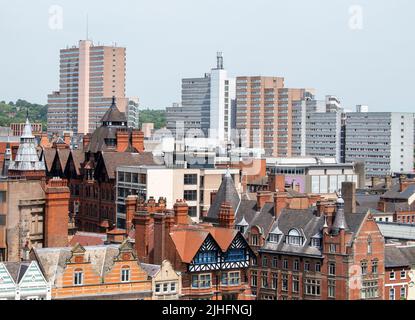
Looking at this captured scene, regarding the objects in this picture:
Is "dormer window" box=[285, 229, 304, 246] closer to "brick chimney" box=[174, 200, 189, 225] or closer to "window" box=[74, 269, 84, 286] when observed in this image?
"brick chimney" box=[174, 200, 189, 225]

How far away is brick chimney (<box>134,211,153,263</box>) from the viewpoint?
39.8m

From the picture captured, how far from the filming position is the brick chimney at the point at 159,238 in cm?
3891

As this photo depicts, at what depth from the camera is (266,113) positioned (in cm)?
14500

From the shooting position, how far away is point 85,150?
6969 centimetres

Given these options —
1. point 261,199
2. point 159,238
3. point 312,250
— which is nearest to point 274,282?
point 312,250

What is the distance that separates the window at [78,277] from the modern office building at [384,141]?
100301 millimetres

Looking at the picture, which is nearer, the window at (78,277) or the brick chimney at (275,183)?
the window at (78,277)

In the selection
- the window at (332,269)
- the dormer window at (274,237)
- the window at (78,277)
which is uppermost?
the dormer window at (274,237)

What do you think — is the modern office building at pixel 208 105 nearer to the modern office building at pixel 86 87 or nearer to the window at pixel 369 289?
the modern office building at pixel 86 87

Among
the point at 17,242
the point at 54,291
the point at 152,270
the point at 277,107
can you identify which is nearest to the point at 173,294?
the point at 152,270

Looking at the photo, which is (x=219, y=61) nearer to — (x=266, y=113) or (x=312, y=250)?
(x=266, y=113)

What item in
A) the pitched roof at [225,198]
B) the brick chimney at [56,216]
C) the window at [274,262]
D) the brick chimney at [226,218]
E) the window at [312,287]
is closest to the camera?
the brick chimney at [56,216]

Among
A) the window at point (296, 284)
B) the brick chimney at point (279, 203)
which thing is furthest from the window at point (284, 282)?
the brick chimney at point (279, 203)
